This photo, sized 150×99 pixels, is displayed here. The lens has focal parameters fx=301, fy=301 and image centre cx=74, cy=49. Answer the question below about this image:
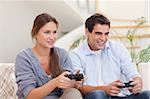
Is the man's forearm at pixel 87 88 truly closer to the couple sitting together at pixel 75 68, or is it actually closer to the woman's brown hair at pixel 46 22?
the couple sitting together at pixel 75 68

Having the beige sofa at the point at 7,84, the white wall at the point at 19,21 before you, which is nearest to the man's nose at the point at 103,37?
the beige sofa at the point at 7,84

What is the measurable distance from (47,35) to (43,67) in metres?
0.19

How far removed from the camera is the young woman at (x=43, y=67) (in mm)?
1604

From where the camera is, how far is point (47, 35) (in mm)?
1755

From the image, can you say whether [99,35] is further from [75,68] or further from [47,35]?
[47,35]

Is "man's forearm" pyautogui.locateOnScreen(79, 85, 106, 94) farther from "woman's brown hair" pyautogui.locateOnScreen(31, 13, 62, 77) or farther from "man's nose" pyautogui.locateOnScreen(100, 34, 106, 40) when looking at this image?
"man's nose" pyautogui.locateOnScreen(100, 34, 106, 40)

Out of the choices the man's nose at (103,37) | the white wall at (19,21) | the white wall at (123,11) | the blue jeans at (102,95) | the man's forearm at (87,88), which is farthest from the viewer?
the white wall at (19,21)

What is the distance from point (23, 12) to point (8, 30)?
374 millimetres

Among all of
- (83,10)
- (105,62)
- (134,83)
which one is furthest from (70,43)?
(134,83)

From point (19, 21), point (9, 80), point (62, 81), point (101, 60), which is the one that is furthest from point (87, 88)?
point (19, 21)

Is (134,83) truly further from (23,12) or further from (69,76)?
(23,12)

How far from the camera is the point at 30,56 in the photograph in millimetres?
1738

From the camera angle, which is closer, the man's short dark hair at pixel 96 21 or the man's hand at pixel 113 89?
the man's hand at pixel 113 89

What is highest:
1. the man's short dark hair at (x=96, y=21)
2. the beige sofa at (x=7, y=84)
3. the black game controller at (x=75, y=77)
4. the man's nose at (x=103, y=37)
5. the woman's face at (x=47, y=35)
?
the man's short dark hair at (x=96, y=21)
